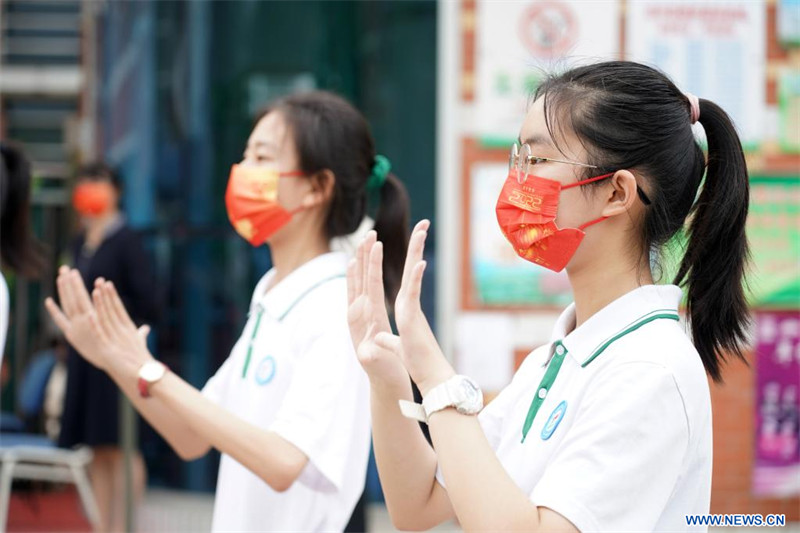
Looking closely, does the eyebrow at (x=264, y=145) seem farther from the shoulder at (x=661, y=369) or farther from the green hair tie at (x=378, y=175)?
the shoulder at (x=661, y=369)

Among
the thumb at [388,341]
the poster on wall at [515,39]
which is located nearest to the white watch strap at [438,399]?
the thumb at [388,341]

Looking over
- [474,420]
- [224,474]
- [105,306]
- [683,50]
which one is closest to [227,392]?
[224,474]

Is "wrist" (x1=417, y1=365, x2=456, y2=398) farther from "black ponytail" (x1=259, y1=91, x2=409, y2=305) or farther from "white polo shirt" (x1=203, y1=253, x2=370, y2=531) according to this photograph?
"black ponytail" (x1=259, y1=91, x2=409, y2=305)

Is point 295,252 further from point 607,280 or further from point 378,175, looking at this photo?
point 607,280

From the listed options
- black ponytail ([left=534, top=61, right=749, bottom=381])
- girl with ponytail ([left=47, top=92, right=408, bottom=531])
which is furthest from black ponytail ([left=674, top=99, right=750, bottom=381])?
girl with ponytail ([left=47, top=92, right=408, bottom=531])

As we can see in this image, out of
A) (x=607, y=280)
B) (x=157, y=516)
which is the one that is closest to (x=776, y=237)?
(x=157, y=516)

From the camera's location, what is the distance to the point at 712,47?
5.12 meters

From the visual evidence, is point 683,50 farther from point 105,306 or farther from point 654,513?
point 654,513

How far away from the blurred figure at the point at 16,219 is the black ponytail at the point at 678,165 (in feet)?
5.50

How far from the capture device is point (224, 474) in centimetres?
231

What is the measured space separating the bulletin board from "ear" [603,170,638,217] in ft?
11.2

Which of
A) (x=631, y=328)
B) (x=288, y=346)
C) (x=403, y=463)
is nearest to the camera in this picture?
(x=631, y=328)

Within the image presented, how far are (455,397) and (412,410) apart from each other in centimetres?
12

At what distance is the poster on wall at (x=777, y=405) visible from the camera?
5.20 meters
